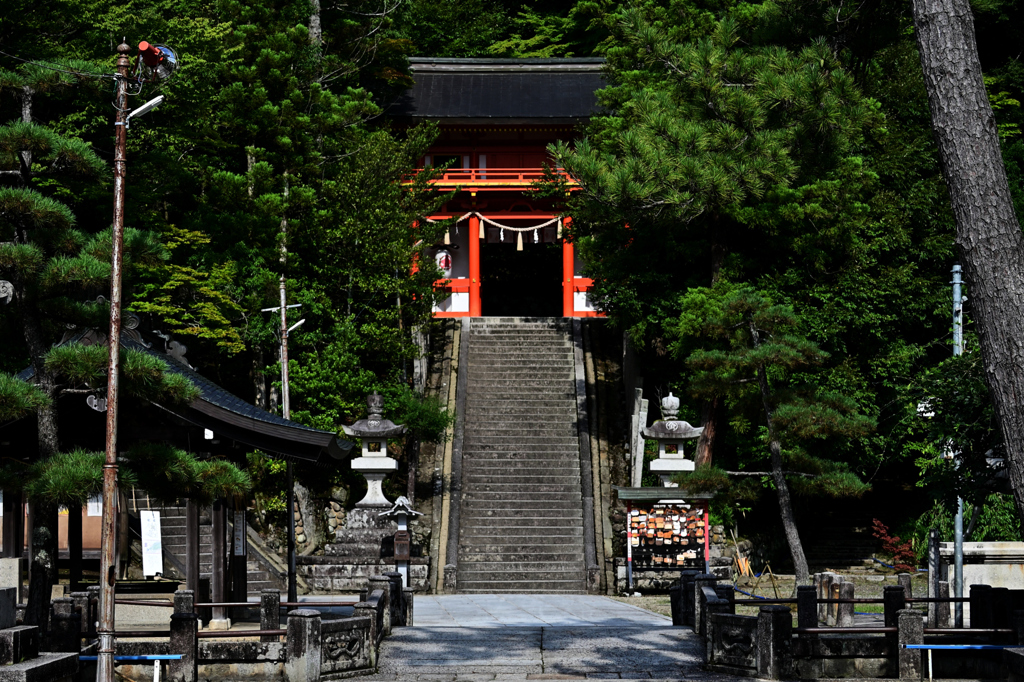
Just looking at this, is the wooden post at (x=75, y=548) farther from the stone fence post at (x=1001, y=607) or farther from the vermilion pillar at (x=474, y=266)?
the vermilion pillar at (x=474, y=266)

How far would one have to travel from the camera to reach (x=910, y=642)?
42.0ft

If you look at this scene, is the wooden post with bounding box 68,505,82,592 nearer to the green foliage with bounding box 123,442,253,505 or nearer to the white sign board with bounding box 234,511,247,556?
the white sign board with bounding box 234,511,247,556

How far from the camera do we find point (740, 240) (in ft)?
86.3

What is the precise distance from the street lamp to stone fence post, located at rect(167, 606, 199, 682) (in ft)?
2.79

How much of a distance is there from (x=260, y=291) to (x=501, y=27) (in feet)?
77.4

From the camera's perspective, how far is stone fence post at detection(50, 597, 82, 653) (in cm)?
1204

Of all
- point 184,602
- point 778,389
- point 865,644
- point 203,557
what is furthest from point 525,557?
point 184,602

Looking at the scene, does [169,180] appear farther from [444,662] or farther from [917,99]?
[917,99]

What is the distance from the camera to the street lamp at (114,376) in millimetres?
11234

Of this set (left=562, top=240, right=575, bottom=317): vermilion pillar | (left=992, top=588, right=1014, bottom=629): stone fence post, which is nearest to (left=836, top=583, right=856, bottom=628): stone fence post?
(left=992, top=588, right=1014, bottom=629): stone fence post

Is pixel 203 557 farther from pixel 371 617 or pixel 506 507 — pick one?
pixel 371 617

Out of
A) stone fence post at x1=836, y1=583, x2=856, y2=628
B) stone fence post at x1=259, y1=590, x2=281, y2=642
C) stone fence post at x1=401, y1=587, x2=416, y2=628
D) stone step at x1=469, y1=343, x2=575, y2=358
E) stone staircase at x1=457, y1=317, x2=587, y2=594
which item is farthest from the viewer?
stone step at x1=469, y1=343, x2=575, y2=358

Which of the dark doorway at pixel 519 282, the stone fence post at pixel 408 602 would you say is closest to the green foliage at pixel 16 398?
the stone fence post at pixel 408 602

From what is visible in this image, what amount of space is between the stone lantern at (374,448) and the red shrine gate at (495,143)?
508 inches
